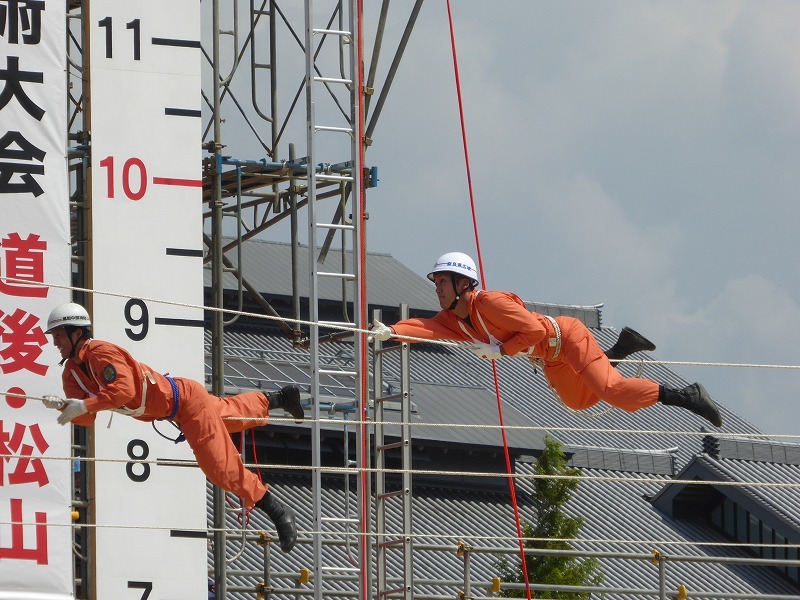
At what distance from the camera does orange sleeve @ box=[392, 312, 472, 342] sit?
13.4m

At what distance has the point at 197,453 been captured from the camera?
44.3ft

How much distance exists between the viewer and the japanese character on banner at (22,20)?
15.1 m

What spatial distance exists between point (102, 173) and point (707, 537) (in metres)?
15.8

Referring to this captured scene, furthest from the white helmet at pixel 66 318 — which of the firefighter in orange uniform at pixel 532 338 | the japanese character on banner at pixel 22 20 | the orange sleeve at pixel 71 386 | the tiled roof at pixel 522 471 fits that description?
the tiled roof at pixel 522 471

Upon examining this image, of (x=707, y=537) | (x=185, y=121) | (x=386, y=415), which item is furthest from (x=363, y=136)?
(x=707, y=537)

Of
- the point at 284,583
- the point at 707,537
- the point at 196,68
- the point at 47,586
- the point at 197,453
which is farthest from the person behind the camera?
the point at 707,537

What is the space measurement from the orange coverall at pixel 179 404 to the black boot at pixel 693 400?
2773 millimetres

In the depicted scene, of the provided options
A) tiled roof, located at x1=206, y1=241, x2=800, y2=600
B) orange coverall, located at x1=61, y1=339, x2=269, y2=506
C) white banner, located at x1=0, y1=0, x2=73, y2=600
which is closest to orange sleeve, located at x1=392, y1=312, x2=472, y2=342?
orange coverall, located at x1=61, y1=339, x2=269, y2=506

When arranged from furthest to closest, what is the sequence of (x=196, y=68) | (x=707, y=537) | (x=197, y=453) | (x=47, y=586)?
1. (x=707, y=537)
2. (x=196, y=68)
3. (x=47, y=586)
4. (x=197, y=453)

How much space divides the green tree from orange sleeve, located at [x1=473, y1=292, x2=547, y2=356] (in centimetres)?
835

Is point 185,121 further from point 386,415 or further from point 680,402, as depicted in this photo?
point 386,415

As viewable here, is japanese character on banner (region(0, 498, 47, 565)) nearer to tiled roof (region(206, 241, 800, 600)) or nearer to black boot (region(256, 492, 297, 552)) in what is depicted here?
black boot (region(256, 492, 297, 552))

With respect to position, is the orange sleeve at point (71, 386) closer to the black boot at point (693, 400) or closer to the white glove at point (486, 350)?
the white glove at point (486, 350)

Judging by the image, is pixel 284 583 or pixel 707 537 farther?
pixel 707 537
